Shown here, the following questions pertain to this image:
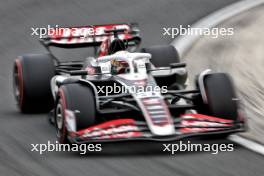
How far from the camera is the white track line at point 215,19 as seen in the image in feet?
57.6

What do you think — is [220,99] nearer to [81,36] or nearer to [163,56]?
[163,56]

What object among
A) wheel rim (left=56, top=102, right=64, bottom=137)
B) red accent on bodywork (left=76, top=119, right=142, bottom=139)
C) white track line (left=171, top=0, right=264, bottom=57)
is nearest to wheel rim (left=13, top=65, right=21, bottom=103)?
wheel rim (left=56, top=102, right=64, bottom=137)

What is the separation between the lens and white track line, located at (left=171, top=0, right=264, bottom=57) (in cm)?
1755

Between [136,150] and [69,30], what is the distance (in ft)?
13.7

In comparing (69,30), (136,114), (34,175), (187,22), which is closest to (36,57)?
(69,30)

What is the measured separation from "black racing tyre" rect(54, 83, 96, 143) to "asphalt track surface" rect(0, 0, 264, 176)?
409 mm

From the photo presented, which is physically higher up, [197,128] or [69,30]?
[69,30]

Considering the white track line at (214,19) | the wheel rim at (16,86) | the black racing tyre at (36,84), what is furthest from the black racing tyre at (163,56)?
the white track line at (214,19)

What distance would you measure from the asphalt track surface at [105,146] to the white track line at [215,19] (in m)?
0.32

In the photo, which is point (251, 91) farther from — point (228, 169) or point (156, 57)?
point (228, 169)

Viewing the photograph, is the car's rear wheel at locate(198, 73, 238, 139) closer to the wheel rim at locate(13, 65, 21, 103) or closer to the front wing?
the front wing

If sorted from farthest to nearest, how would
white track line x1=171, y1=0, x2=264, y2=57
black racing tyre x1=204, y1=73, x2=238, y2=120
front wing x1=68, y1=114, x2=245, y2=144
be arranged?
white track line x1=171, y1=0, x2=264, y2=57 → black racing tyre x1=204, y1=73, x2=238, y2=120 → front wing x1=68, y1=114, x2=245, y2=144

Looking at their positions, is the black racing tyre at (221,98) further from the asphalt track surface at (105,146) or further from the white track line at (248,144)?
the asphalt track surface at (105,146)

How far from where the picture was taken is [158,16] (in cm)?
1988
